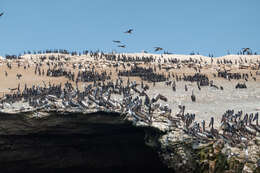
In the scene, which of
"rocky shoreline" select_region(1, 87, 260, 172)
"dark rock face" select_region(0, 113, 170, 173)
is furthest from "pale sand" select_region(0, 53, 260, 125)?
"dark rock face" select_region(0, 113, 170, 173)

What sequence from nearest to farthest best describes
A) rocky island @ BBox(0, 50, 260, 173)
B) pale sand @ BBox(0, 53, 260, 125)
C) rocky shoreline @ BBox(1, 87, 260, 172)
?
1. rocky shoreline @ BBox(1, 87, 260, 172)
2. rocky island @ BBox(0, 50, 260, 173)
3. pale sand @ BBox(0, 53, 260, 125)

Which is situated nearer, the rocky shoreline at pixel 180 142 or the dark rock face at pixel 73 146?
the rocky shoreline at pixel 180 142

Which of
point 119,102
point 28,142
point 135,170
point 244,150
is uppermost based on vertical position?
point 119,102

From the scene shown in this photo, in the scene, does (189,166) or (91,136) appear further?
(91,136)

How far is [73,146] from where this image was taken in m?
26.5

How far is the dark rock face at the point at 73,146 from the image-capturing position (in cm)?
2223

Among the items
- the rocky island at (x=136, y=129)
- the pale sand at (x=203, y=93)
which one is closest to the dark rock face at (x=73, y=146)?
the rocky island at (x=136, y=129)

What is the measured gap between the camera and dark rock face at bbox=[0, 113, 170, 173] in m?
22.2

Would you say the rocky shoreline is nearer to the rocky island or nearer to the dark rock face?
the rocky island

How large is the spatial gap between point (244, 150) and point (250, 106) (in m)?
9.52

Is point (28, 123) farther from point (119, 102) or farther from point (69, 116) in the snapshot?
point (119, 102)

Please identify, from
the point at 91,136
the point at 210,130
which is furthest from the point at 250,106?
the point at 91,136

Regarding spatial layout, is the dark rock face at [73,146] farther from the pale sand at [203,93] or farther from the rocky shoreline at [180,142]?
the pale sand at [203,93]

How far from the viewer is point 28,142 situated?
24953 mm
